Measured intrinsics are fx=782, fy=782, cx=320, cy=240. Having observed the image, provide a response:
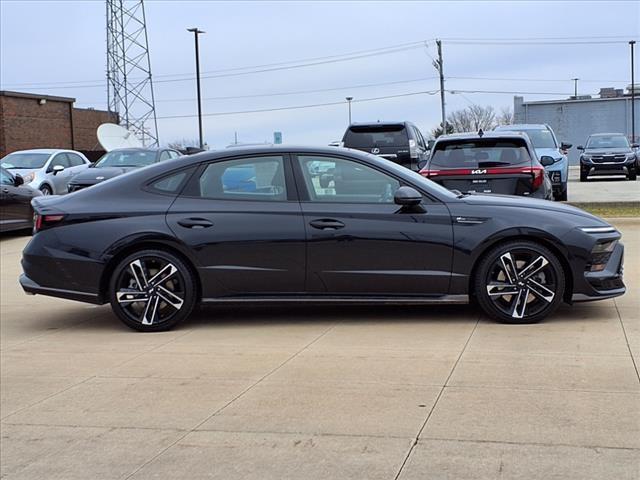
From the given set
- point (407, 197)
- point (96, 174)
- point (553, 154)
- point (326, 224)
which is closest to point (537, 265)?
point (407, 197)

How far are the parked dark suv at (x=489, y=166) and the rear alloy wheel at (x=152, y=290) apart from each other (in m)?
4.43

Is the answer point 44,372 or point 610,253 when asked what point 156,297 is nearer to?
point 44,372

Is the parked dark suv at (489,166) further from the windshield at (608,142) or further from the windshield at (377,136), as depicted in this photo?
the windshield at (608,142)

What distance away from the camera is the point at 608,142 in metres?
26.3

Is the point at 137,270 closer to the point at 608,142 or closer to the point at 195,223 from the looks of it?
the point at 195,223

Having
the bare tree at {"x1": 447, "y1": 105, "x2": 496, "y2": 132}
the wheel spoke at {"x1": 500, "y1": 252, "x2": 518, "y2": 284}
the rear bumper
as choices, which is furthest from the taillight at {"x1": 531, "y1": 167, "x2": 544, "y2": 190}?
the bare tree at {"x1": 447, "y1": 105, "x2": 496, "y2": 132}

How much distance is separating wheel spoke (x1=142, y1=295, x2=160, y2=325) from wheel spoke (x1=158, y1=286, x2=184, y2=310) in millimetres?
52

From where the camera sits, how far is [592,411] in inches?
174

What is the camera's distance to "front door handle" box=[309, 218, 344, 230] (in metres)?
6.55

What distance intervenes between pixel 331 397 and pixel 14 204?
1130cm

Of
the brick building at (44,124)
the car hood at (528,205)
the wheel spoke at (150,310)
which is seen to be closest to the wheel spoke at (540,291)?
the car hood at (528,205)

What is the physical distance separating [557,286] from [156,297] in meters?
3.36

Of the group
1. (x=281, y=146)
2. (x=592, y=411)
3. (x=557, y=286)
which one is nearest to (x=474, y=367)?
(x=592, y=411)

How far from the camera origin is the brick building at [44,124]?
1591 inches
